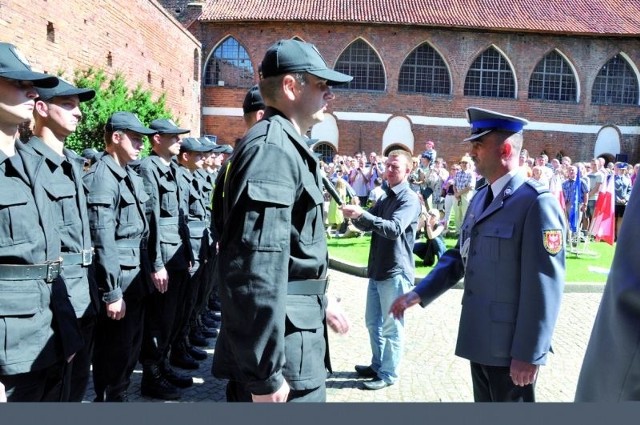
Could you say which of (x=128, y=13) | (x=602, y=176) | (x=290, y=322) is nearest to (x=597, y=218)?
(x=602, y=176)

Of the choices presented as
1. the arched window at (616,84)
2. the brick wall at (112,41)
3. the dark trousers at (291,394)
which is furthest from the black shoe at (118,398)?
the arched window at (616,84)

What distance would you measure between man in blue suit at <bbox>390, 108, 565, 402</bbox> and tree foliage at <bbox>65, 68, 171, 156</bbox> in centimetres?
1004

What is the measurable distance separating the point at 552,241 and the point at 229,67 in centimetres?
3211

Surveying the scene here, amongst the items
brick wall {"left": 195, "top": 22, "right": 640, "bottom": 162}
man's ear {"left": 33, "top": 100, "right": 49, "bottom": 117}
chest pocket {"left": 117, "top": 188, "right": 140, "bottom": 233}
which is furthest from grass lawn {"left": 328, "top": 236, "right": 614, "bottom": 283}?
brick wall {"left": 195, "top": 22, "right": 640, "bottom": 162}

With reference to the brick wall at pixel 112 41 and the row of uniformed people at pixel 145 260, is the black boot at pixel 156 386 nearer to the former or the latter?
the row of uniformed people at pixel 145 260

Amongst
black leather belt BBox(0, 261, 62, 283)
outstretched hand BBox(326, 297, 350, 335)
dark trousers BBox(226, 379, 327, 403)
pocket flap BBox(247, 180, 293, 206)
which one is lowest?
dark trousers BBox(226, 379, 327, 403)

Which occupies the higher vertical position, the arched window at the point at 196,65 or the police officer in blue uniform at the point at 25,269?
the arched window at the point at 196,65

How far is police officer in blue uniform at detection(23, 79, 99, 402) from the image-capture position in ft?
11.4

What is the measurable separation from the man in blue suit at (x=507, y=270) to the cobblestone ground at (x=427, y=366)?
1.91m

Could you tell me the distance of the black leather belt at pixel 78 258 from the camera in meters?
3.56

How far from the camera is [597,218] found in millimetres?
14102

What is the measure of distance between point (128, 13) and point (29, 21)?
758 cm

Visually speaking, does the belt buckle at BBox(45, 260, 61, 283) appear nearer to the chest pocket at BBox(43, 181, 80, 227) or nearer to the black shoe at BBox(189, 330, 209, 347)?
the chest pocket at BBox(43, 181, 80, 227)

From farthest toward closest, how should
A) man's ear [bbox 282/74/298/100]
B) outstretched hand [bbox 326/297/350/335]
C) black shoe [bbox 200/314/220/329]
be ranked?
1. black shoe [bbox 200/314/220/329]
2. outstretched hand [bbox 326/297/350/335]
3. man's ear [bbox 282/74/298/100]
